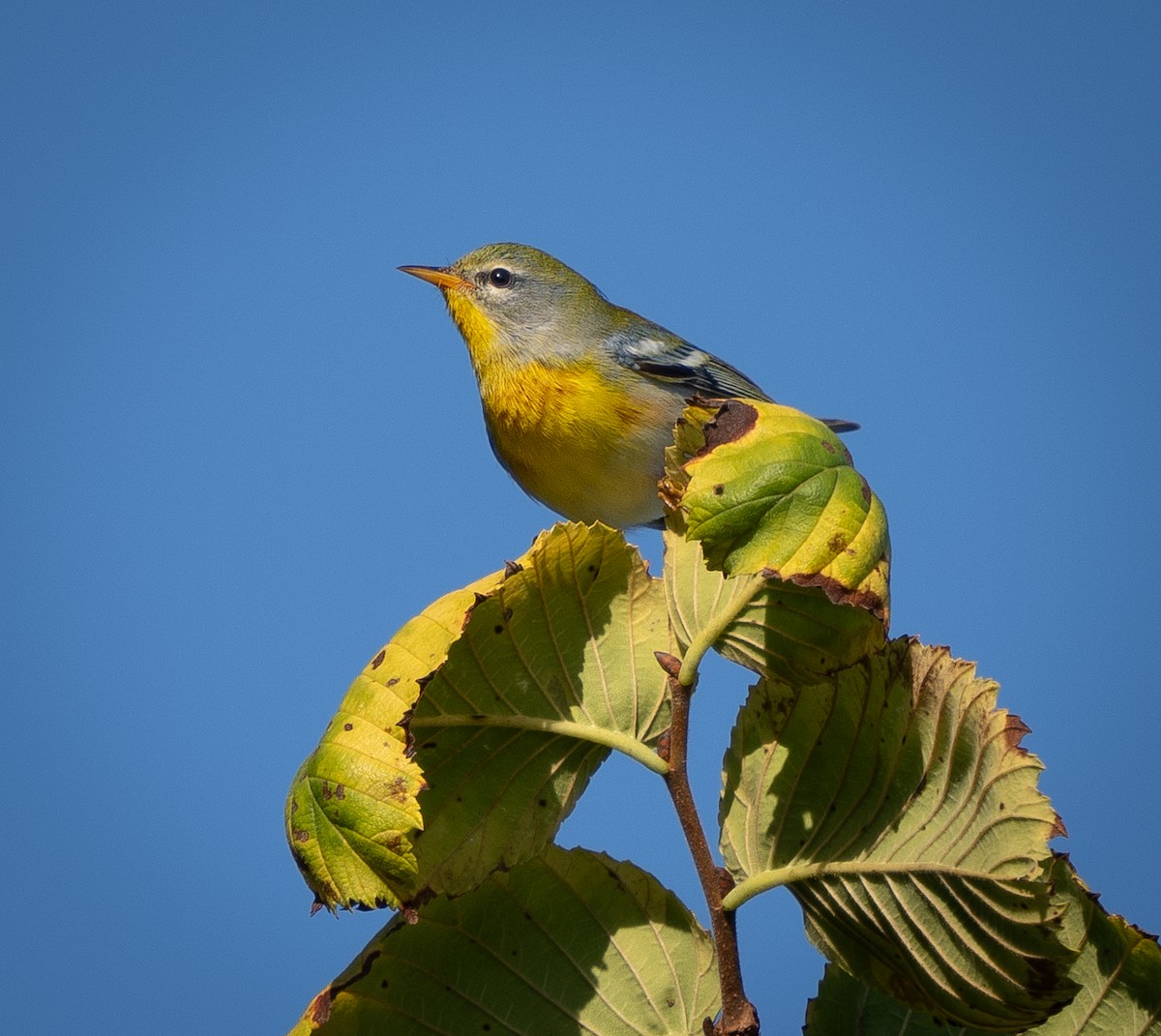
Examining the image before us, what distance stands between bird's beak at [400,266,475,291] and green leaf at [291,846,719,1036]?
3.78 meters

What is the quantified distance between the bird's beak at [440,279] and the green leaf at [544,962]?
3.78 m

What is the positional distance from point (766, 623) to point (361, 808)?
535 mm

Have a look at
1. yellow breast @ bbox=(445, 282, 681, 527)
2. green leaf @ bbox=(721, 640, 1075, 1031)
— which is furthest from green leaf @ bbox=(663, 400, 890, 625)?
yellow breast @ bbox=(445, 282, 681, 527)

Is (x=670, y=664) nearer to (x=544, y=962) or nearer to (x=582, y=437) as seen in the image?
(x=544, y=962)

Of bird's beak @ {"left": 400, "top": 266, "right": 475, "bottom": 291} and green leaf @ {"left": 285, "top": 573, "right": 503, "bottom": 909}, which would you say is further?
bird's beak @ {"left": 400, "top": 266, "right": 475, "bottom": 291}

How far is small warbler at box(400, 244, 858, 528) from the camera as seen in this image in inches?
157

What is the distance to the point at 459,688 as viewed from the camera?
5.10 ft

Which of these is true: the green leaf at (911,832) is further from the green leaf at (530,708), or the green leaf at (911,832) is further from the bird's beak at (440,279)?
the bird's beak at (440,279)

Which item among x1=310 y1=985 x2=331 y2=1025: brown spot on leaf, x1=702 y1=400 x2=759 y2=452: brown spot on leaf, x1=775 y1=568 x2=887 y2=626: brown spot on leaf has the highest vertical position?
x1=702 y1=400 x2=759 y2=452: brown spot on leaf

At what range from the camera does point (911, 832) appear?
1429mm

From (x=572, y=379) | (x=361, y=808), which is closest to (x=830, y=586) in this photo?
(x=361, y=808)

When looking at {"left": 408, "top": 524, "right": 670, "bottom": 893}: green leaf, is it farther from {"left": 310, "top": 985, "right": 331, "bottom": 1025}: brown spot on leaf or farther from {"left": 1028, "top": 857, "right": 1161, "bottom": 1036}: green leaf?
{"left": 1028, "top": 857, "right": 1161, "bottom": 1036}: green leaf

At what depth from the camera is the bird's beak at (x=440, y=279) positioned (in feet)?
16.7

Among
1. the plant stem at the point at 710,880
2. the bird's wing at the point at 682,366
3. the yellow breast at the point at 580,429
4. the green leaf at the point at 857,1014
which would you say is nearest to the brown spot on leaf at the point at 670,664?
the plant stem at the point at 710,880
